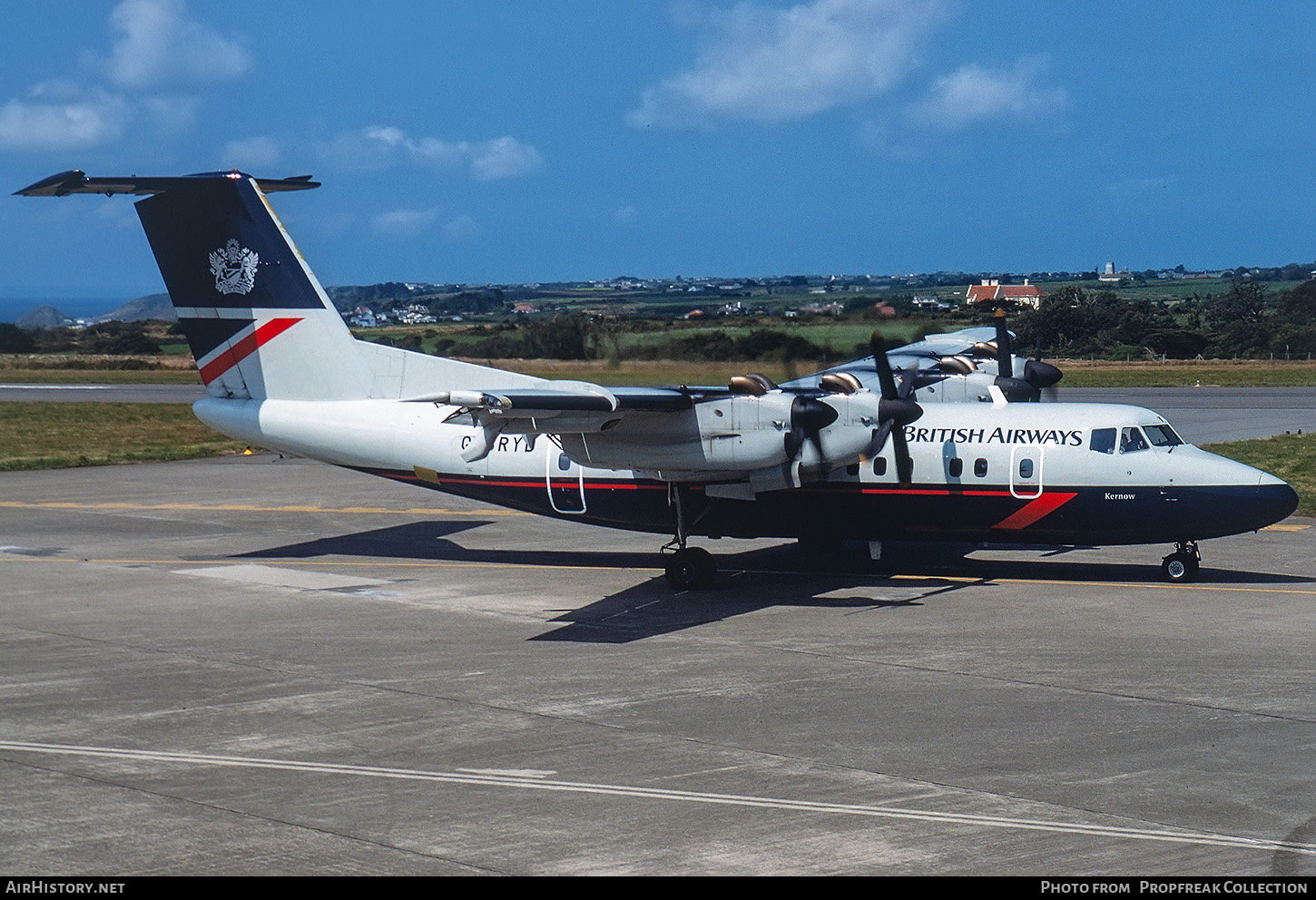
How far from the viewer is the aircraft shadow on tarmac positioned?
19156 mm

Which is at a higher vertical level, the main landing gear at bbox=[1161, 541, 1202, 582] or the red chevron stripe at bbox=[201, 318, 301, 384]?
the red chevron stripe at bbox=[201, 318, 301, 384]

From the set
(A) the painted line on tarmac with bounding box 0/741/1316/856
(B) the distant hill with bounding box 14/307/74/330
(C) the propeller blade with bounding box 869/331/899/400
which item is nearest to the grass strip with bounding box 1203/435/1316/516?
(C) the propeller blade with bounding box 869/331/899/400

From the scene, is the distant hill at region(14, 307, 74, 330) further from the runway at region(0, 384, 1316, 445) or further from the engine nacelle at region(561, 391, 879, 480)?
the engine nacelle at region(561, 391, 879, 480)

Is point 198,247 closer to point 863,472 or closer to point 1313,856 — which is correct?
point 863,472

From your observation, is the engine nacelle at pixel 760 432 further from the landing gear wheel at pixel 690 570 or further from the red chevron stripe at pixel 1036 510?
the red chevron stripe at pixel 1036 510

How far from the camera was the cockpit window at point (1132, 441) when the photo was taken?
20453 millimetres

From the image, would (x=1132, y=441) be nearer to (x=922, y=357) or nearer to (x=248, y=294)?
(x=922, y=357)

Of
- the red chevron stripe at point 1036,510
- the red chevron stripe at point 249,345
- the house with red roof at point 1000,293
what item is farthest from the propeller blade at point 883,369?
the red chevron stripe at point 249,345

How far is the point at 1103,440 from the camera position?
67.3ft

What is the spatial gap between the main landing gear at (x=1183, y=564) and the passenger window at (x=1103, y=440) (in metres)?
2.02

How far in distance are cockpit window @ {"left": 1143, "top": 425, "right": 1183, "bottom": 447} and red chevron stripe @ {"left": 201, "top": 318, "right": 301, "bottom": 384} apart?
1446 centimetres

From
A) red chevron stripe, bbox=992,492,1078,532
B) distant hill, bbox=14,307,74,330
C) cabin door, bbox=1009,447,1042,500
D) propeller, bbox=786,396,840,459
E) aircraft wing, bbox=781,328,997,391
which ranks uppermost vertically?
distant hill, bbox=14,307,74,330

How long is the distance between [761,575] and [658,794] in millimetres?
11304

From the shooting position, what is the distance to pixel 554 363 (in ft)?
75.3
